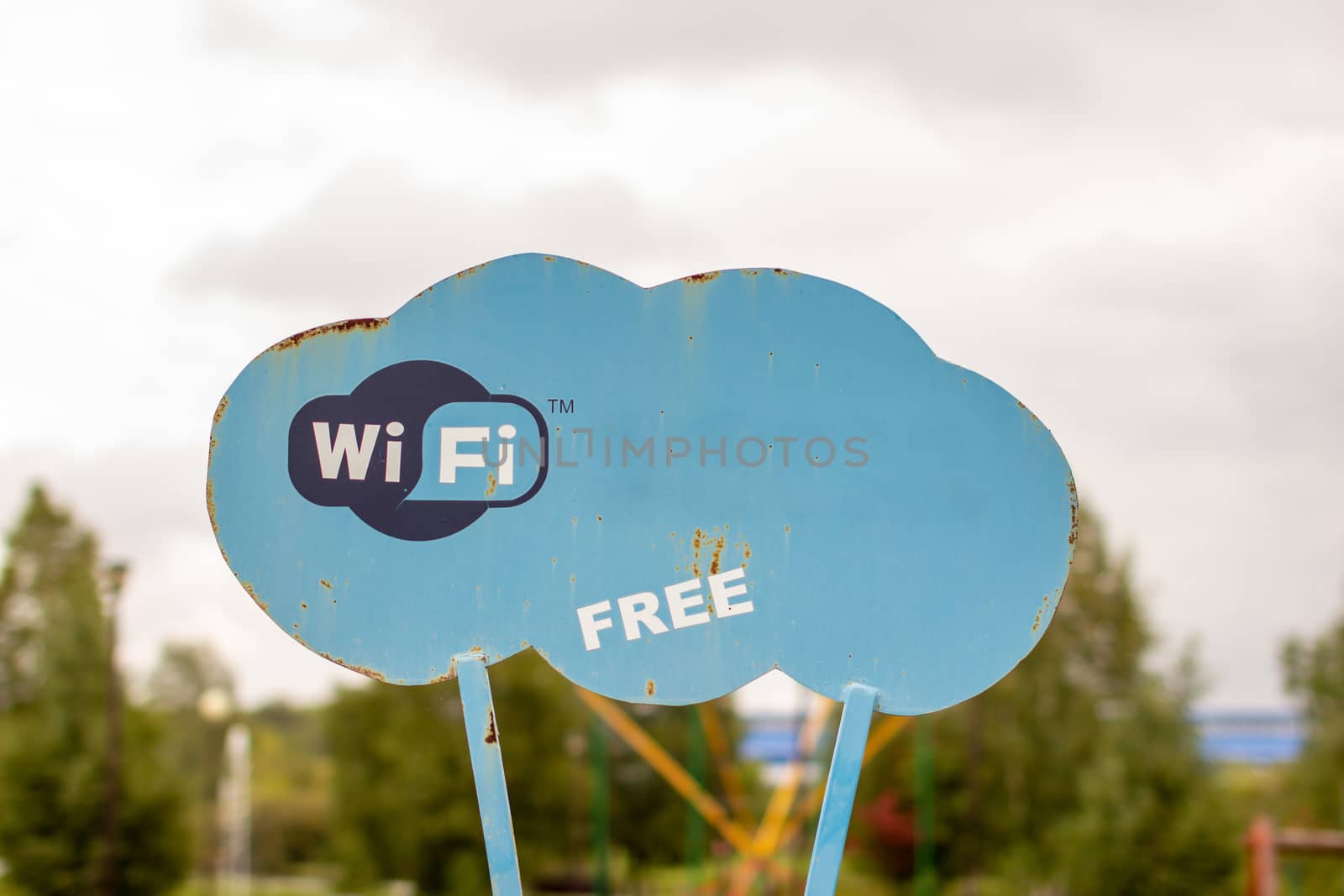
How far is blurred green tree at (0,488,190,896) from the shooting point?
23.1m

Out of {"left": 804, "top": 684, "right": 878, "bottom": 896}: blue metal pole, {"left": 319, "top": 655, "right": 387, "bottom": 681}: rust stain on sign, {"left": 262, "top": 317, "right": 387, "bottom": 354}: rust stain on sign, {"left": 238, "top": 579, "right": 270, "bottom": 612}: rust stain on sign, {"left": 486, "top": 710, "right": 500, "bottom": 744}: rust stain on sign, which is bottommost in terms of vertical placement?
{"left": 804, "top": 684, "right": 878, "bottom": 896}: blue metal pole

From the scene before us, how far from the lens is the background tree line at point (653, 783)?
778 inches

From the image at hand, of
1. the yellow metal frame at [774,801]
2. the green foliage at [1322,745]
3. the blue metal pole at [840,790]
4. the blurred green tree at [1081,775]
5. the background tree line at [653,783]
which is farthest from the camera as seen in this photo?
the green foliage at [1322,745]

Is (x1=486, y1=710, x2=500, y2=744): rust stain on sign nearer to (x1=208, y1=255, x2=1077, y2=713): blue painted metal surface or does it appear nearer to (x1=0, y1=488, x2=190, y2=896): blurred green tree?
(x1=208, y1=255, x2=1077, y2=713): blue painted metal surface

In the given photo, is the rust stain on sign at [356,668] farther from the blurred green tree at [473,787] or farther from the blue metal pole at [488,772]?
the blurred green tree at [473,787]

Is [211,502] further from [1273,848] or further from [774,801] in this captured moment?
[774,801]

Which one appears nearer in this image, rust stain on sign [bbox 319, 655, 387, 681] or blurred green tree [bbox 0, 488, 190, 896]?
rust stain on sign [bbox 319, 655, 387, 681]

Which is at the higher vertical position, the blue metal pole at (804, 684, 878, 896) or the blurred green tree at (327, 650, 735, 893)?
the blue metal pole at (804, 684, 878, 896)

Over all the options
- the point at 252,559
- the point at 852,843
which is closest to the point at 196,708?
the point at 852,843

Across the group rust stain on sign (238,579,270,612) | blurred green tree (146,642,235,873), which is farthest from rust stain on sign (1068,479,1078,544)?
blurred green tree (146,642,235,873)

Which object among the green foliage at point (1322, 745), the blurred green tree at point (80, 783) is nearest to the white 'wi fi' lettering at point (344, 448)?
the blurred green tree at point (80, 783)

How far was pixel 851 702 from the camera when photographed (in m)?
3.59

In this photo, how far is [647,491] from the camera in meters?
3.68

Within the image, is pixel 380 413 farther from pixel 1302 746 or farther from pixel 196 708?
pixel 196 708
